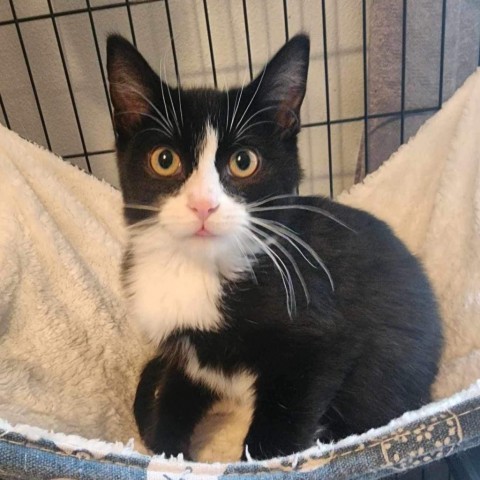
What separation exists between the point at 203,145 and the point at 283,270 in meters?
0.25

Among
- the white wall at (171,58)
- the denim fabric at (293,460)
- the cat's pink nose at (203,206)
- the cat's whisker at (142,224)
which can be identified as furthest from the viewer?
the white wall at (171,58)

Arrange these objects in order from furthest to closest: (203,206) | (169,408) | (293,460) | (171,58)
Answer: (171,58)
(169,408)
(203,206)
(293,460)

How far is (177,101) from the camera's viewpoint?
0.99 m

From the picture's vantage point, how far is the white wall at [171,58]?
1.61 metres

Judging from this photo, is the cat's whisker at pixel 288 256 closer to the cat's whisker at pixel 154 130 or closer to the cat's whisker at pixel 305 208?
the cat's whisker at pixel 305 208

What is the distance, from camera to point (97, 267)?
4.31 feet

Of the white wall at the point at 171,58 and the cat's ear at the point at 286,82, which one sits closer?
the cat's ear at the point at 286,82

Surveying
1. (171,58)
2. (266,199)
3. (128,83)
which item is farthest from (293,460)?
(171,58)

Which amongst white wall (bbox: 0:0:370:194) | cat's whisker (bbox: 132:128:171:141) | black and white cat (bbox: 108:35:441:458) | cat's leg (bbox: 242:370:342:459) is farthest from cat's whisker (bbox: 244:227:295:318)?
white wall (bbox: 0:0:370:194)

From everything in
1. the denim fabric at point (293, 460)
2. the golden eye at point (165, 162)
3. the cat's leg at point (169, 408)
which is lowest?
the cat's leg at point (169, 408)

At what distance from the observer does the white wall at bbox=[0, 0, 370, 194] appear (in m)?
1.61

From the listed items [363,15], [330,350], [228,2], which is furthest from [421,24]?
[330,350]

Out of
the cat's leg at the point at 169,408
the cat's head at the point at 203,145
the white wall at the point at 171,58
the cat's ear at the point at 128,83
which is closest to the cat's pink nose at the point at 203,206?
the cat's head at the point at 203,145

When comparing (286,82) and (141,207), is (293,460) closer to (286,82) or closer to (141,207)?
(141,207)
